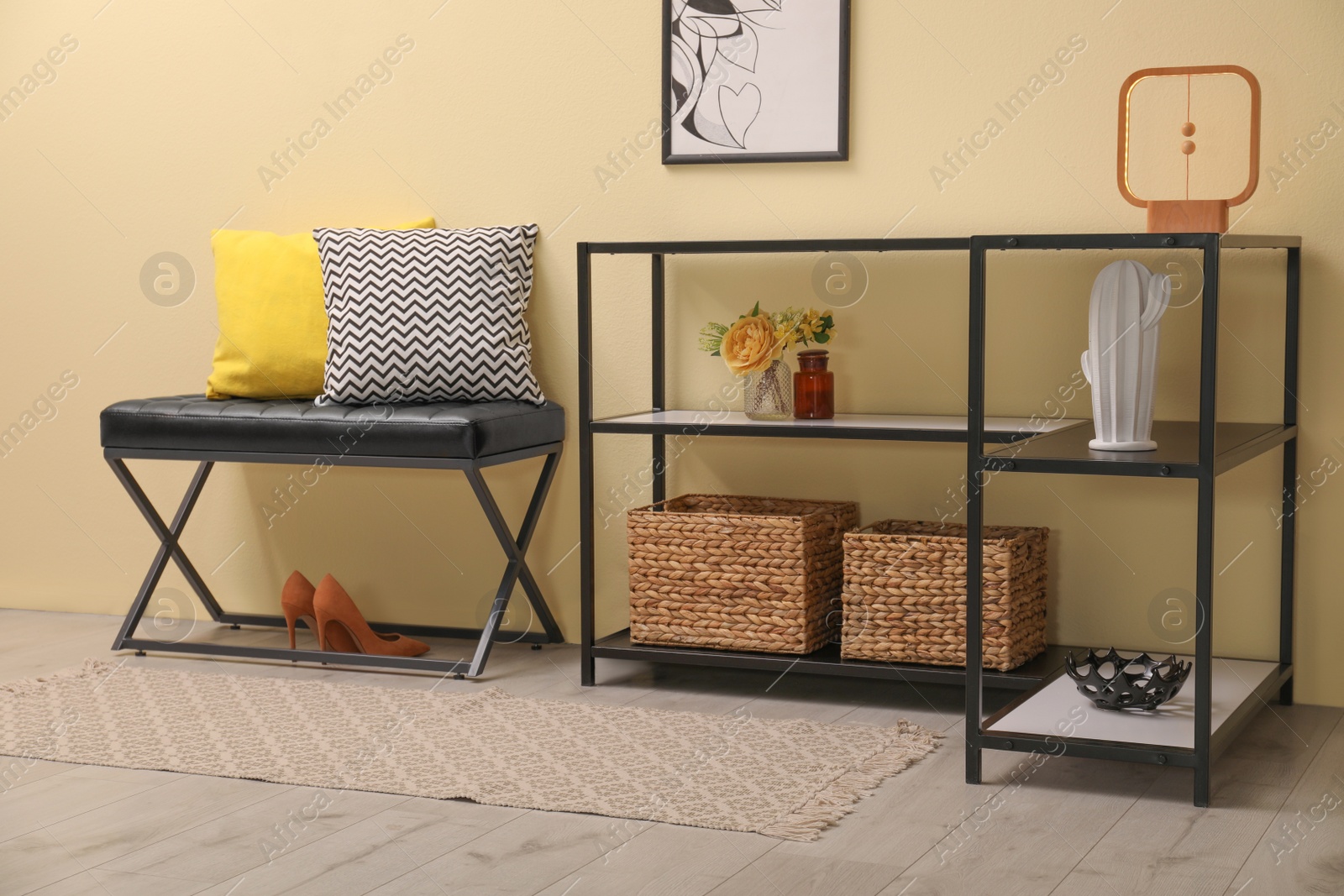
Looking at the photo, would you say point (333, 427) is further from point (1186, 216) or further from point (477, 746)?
point (1186, 216)

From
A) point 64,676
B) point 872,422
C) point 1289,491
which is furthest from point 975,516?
point 64,676

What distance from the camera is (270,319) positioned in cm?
321

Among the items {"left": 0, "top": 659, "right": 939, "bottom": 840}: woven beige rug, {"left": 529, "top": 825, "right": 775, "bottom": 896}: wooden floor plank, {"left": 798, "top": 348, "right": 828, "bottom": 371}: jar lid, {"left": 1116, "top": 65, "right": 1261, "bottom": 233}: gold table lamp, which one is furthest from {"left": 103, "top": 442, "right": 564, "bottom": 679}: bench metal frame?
{"left": 1116, "top": 65, "right": 1261, "bottom": 233}: gold table lamp

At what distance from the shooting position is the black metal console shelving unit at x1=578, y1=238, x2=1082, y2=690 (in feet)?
8.45

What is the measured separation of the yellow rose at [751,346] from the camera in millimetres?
2729

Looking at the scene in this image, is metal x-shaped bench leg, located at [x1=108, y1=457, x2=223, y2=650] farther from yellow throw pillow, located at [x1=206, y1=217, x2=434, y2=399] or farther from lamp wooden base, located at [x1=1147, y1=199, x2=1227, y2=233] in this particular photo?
lamp wooden base, located at [x1=1147, y1=199, x2=1227, y2=233]

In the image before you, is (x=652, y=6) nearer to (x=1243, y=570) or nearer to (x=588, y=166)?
(x=588, y=166)

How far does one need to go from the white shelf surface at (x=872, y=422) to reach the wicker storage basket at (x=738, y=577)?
0.18 m

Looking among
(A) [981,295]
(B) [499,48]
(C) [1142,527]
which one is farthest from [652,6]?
(C) [1142,527]

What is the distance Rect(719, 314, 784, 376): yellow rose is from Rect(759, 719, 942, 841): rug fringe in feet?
2.40

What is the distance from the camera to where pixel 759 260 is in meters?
3.01

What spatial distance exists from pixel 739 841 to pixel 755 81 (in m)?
1.66

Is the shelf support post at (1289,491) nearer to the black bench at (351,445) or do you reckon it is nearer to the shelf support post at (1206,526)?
the shelf support post at (1206,526)

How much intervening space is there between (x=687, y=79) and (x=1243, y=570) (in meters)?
1.51
